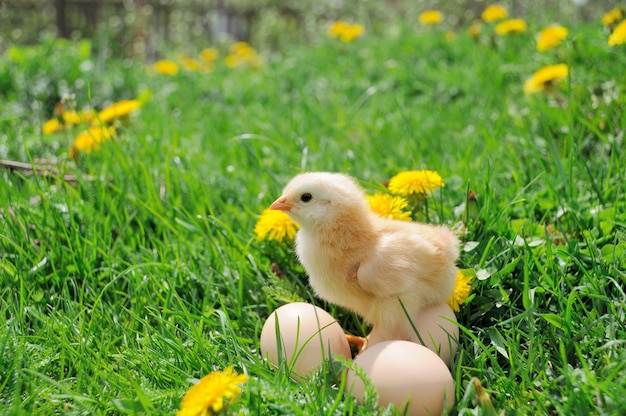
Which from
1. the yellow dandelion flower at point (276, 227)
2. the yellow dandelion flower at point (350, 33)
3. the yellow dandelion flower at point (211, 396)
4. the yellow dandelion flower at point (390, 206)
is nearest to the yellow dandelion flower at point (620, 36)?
the yellow dandelion flower at point (390, 206)

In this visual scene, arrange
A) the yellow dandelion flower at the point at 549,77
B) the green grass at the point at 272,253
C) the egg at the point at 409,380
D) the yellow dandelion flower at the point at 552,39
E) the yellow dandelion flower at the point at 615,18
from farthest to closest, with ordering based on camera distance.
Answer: the yellow dandelion flower at the point at 552,39 < the yellow dandelion flower at the point at 549,77 < the yellow dandelion flower at the point at 615,18 < the green grass at the point at 272,253 < the egg at the point at 409,380

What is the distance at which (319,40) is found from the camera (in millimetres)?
6832

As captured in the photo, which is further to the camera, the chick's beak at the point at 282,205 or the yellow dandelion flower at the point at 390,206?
the yellow dandelion flower at the point at 390,206

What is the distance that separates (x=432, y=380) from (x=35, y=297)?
1.49 metres

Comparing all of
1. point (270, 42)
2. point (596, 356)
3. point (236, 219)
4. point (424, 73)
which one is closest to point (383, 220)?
point (596, 356)

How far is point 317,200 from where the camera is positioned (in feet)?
6.23

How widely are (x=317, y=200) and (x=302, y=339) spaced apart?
1.41 ft

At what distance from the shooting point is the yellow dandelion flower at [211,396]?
4.81 ft

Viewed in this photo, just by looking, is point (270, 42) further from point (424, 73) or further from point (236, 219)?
point (236, 219)

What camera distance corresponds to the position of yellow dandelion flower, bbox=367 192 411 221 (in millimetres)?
2186

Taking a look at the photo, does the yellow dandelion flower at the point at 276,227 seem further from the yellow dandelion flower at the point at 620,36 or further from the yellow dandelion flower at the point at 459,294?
the yellow dandelion flower at the point at 620,36

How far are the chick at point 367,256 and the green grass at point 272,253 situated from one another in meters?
0.19

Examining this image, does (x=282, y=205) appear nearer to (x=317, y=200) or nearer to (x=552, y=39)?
(x=317, y=200)

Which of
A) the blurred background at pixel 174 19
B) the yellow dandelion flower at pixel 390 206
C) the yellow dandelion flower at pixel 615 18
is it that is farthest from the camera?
the blurred background at pixel 174 19
